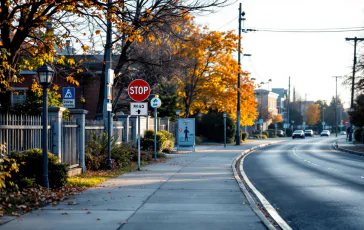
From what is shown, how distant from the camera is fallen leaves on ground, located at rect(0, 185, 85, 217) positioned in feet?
31.0

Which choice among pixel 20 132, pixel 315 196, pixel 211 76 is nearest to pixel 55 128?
pixel 20 132

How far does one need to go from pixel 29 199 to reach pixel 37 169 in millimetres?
2195

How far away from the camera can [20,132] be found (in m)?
12.8

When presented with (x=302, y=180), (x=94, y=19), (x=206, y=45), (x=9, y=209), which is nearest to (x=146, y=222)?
(x=9, y=209)

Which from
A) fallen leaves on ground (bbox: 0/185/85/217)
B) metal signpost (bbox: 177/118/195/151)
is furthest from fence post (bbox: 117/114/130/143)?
fallen leaves on ground (bbox: 0/185/85/217)

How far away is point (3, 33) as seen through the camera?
14.1 m

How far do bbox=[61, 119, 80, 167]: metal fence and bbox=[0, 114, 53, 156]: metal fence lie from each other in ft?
3.12

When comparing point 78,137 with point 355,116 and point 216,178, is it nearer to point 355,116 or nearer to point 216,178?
point 216,178

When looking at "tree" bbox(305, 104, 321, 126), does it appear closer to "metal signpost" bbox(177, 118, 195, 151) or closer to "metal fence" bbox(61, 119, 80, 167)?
"metal signpost" bbox(177, 118, 195, 151)

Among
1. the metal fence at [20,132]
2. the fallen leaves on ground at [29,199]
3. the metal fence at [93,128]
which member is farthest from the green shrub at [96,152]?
the fallen leaves on ground at [29,199]

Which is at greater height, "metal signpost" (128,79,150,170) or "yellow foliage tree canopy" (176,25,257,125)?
"yellow foliage tree canopy" (176,25,257,125)

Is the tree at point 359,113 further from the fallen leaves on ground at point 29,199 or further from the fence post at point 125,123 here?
the fallen leaves on ground at point 29,199

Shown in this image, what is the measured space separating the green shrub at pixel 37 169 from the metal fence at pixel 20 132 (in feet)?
1.12

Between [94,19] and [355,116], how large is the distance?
106ft
